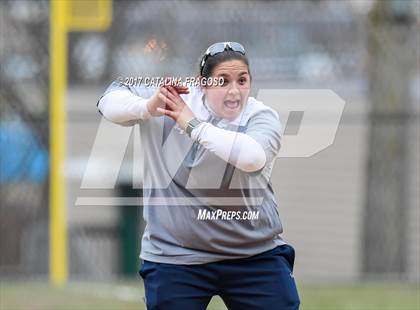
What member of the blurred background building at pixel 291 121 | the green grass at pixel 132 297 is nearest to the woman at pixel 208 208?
the green grass at pixel 132 297

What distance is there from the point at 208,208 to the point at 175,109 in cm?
49

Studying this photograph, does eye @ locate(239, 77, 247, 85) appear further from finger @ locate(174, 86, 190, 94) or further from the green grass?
the green grass

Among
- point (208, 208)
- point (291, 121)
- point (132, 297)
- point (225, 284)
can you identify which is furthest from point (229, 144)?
point (291, 121)

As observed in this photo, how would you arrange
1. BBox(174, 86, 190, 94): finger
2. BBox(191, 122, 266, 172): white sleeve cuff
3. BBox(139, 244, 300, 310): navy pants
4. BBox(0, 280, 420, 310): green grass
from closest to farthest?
BBox(191, 122, 266, 172): white sleeve cuff → BBox(174, 86, 190, 94): finger → BBox(139, 244, 300, 310): navy pants → BBox(0, 280, 420, 310): green grass

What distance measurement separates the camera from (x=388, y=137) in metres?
12.2

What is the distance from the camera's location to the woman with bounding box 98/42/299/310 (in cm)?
467

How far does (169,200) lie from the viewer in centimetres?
474

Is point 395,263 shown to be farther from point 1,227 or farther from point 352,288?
point 1,227

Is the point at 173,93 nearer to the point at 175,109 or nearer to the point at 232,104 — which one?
the point at 175,109

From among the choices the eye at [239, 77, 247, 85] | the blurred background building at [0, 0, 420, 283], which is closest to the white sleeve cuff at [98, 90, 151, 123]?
the eye at [239, 77, 247, 85]

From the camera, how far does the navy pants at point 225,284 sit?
4.68m

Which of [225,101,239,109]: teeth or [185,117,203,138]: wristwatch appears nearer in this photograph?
[185,117,203,138]: wristwatch

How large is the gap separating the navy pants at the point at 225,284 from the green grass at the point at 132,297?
11.7 ft

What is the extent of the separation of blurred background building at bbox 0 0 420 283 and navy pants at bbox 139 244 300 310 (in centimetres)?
644
